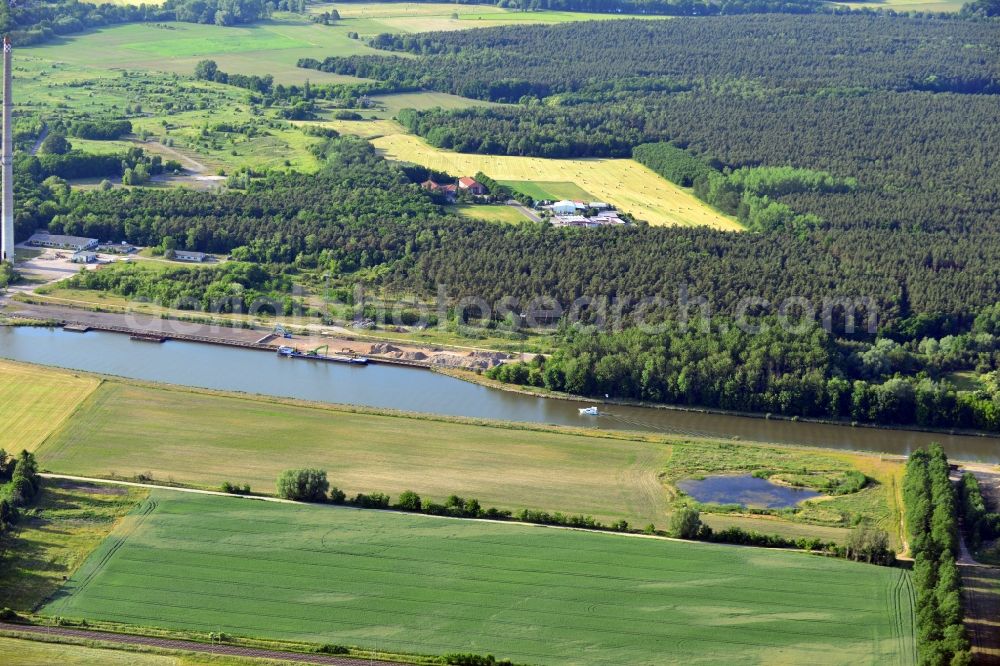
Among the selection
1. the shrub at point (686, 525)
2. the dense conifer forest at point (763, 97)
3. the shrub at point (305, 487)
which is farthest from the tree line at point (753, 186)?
the shrub at point (305, 487)

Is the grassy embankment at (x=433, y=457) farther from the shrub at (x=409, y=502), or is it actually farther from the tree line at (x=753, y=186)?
the tree line at (x=753, y=186)

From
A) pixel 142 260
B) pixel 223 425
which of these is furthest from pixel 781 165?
pixel 223 425

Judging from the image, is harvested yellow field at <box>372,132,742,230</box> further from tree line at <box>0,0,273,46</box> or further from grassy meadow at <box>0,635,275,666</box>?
grassy meadow at <box>0,635,275,666</box>

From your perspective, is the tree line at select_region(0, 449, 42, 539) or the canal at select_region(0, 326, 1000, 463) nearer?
the tree line at select_region(0, 449, 42, 539)

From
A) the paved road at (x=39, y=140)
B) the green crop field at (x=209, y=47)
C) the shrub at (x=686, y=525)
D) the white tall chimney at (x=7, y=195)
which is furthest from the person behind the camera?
the green crop field at (x=209, y=47)

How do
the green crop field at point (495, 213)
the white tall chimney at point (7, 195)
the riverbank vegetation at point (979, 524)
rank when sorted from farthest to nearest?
1. the green crop field at point (495, 213)
2. the white tall chimney at point (7, 195)
3. the riverbank vegetation at point (979, 524)

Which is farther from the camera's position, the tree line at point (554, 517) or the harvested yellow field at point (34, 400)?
the harvested yellow field at point (34, 400)

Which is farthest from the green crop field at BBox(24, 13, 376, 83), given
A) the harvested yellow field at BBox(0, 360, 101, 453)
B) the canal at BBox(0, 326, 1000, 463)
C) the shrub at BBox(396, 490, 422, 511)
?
the shrub at BBox(396, 490, 422, 511)
